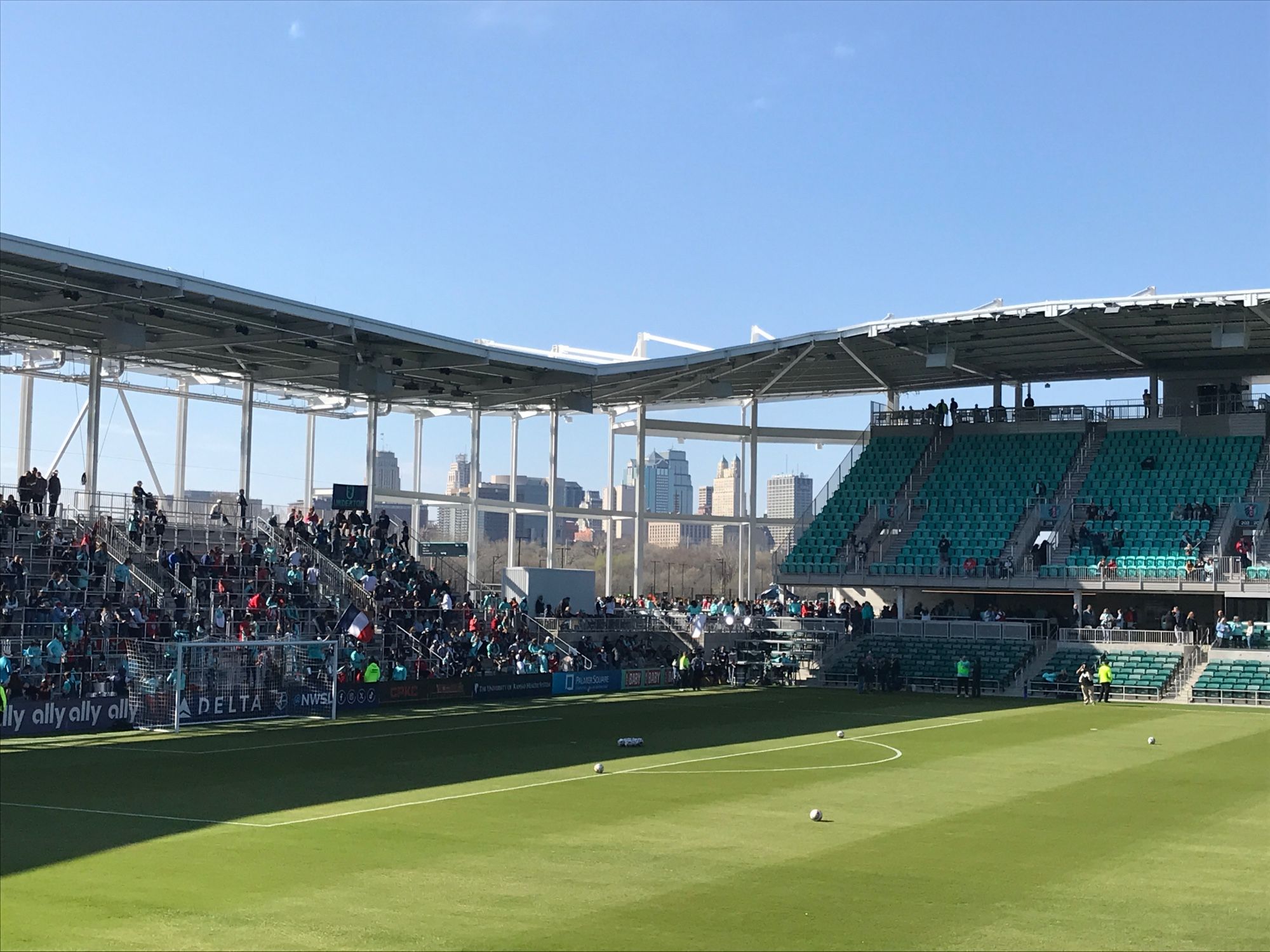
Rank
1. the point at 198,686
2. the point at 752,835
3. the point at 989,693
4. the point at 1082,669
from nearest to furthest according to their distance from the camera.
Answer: the point at 752,835, the point at 198,686, the point at 1082,669, the point at 989,693

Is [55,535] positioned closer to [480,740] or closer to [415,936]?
[480,740]

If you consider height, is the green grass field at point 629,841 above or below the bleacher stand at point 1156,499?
below

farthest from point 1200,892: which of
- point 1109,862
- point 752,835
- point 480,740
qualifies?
point 480,740

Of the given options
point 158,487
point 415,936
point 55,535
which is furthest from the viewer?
point 158,487

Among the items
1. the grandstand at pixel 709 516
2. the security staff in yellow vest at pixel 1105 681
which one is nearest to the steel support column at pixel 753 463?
the grandstand at pixel 709 516

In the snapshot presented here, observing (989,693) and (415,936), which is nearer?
(415,936)

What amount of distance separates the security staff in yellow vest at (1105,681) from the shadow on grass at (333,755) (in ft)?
9.15

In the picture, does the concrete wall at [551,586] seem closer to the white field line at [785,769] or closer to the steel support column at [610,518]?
the steel support column at [610,518]

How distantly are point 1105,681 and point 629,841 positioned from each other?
31.0 meters

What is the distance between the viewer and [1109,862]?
17328 millimetres

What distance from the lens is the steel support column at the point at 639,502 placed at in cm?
6531

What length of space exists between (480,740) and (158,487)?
29.2 meters

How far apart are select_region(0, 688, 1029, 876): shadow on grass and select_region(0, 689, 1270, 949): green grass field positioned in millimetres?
119

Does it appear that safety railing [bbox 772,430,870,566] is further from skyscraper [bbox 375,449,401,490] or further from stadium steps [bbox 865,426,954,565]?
skyscraper [bbox 375,449,401,490]
